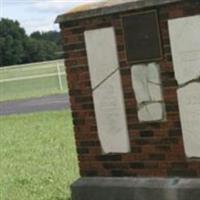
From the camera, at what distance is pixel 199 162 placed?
6.17 m

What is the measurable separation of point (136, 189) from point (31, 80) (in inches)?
1168

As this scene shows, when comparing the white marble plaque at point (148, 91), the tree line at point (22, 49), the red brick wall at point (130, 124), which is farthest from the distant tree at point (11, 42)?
the white marble plaque at point (148, 91)

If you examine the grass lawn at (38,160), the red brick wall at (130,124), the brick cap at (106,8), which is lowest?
the grass lawn at (38,160)

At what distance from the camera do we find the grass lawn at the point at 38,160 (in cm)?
872

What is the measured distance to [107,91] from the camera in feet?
21.6

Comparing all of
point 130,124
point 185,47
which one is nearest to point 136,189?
point 130,124


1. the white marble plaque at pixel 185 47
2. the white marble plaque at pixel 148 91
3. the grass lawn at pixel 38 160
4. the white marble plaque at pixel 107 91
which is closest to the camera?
the white marble plaque at pixel 185 47

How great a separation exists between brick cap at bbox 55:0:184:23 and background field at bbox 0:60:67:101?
2602 centimetres

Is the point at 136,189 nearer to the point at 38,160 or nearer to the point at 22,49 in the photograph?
the point at 38,160

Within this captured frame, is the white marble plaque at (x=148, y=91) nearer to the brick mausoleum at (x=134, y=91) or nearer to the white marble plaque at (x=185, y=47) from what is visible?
the brick mausoleum at (x=134, y=91)

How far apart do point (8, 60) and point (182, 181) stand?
6316cm

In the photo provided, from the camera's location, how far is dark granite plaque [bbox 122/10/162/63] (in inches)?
244

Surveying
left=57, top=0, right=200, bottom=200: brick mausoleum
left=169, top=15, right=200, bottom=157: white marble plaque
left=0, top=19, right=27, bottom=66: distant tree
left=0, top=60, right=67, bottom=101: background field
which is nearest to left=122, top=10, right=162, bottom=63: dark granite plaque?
left=57, top=0, right=200, bottom=200: brick mausoleum

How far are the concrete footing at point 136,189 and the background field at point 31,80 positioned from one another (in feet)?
85.3
